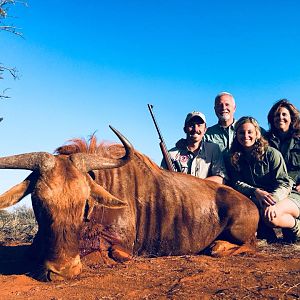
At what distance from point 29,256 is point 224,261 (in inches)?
89.4

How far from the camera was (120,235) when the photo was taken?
203 inches

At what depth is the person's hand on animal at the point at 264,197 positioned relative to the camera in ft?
20.3

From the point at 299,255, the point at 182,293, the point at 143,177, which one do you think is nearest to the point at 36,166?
the point at 143,177

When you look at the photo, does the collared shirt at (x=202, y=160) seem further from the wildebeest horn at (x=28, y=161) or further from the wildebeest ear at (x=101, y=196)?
the wildebeest horn at (x=28, y=161)

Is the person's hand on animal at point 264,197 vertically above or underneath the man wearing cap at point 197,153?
underneath

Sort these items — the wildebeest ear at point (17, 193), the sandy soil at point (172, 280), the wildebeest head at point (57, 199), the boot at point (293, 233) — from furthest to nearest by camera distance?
the boot at point (293, 233) → the wildebeest ear at point (17, 193) → the wildebeest head at point (57, 199) → the sandy soil at point (172, 280)

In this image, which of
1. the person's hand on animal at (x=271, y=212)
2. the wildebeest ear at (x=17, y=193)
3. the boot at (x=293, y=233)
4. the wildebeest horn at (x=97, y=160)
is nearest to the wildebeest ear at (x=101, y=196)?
the wildebeest horn at (x=97, y=160)

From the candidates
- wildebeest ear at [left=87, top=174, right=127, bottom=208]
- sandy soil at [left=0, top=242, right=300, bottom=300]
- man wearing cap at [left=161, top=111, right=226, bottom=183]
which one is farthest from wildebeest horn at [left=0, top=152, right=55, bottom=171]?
man wearing cap at [left=161, top=111, right=226, bottom=183]

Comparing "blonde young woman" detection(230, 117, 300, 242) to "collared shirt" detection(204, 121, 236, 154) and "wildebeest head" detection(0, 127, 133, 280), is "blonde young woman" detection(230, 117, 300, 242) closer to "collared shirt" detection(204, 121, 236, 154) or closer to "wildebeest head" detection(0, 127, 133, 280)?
"collared shirt" detection(204, 121, 236, 154)

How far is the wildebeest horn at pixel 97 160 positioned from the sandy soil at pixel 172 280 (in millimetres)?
1106

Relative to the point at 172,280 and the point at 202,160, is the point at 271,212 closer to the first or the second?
the point at 202,160

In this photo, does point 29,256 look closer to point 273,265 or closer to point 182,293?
point 182,293

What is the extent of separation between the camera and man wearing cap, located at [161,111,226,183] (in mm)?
7465

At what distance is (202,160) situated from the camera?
7523 mm
